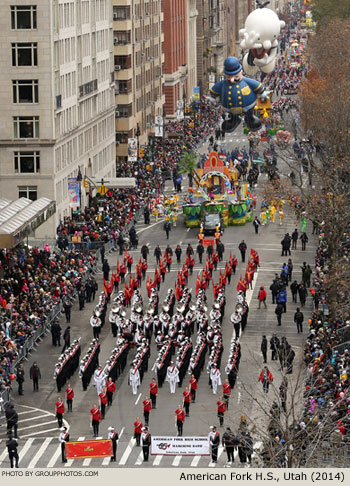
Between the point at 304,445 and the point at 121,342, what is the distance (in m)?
17.7

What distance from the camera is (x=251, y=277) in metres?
75.6

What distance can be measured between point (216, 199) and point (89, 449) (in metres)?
48.6

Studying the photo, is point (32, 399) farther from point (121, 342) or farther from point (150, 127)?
point (150, 127)

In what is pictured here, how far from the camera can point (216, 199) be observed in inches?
3777

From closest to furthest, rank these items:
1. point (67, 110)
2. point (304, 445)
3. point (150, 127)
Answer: point (304, 445) < point (67, 110) < point (150, 127)

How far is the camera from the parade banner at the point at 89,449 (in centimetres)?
4812

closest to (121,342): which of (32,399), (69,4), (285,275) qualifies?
(32,399)

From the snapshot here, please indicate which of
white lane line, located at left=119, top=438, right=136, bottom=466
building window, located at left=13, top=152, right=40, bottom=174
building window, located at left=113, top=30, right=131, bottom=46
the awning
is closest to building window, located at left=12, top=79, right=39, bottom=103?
building window, located at left=13, top=152, right=40, bottom=174

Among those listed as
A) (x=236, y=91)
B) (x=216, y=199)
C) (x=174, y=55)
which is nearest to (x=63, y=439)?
(x=216, y=199)

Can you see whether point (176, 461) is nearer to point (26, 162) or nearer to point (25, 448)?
point (25, 448)

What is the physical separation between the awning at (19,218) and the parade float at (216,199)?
1610 centimetres

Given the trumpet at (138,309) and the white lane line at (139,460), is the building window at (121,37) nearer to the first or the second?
the trumpet at (138,309)

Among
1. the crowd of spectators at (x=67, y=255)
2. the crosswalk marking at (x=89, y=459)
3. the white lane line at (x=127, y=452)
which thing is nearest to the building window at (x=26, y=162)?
the crowd of spectators at (x=67, y=255)

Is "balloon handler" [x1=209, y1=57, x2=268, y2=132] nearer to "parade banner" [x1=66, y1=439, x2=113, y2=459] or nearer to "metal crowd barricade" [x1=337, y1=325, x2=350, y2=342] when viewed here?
"metal crowd barricade" [x1=337, y1=325, x2=350, y2=342]
